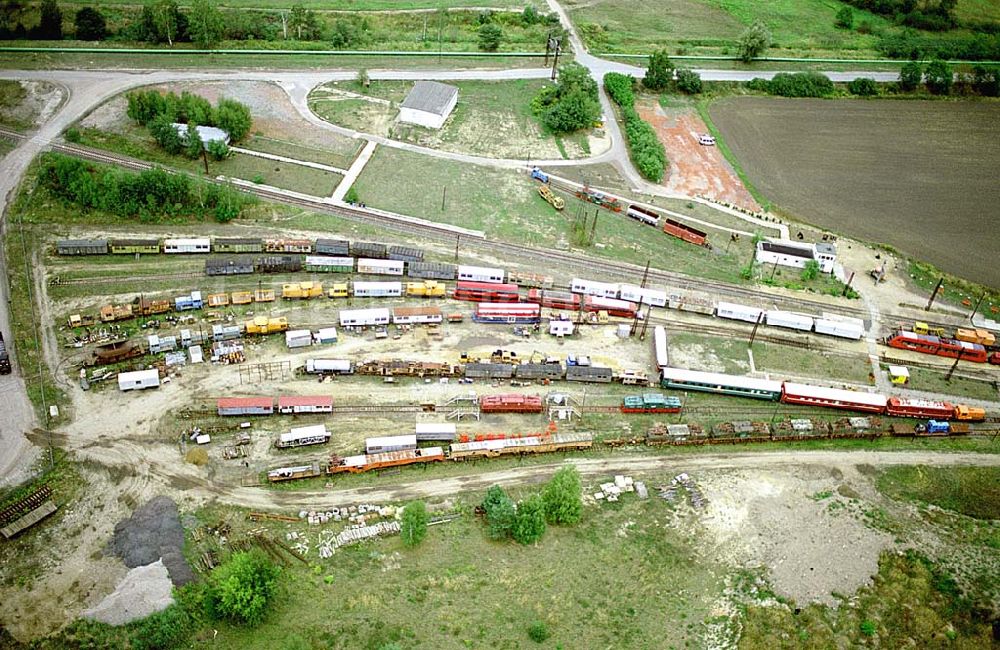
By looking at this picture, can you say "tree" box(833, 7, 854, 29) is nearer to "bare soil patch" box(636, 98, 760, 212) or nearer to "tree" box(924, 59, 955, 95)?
"tree" box(924, 59, 955, 95)

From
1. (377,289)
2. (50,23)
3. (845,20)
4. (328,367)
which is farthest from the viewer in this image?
(845,20)

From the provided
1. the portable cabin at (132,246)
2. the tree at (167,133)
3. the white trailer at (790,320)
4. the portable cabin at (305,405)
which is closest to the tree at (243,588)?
the portable cabin at (305,405)

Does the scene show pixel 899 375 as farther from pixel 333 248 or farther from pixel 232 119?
pixel 232 119

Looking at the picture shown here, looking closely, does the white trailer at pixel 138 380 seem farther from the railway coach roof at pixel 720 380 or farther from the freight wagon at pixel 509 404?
the railway coach roof at pixel 720 380

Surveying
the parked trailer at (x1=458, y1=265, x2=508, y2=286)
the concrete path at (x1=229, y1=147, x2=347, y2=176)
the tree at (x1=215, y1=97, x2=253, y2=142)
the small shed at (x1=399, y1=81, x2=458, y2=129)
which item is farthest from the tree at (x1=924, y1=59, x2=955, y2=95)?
the tree at (x1=215, y1=97, x2=253, y2=142)

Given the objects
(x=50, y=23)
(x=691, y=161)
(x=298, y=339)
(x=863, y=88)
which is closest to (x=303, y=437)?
(x=298, y=339)
